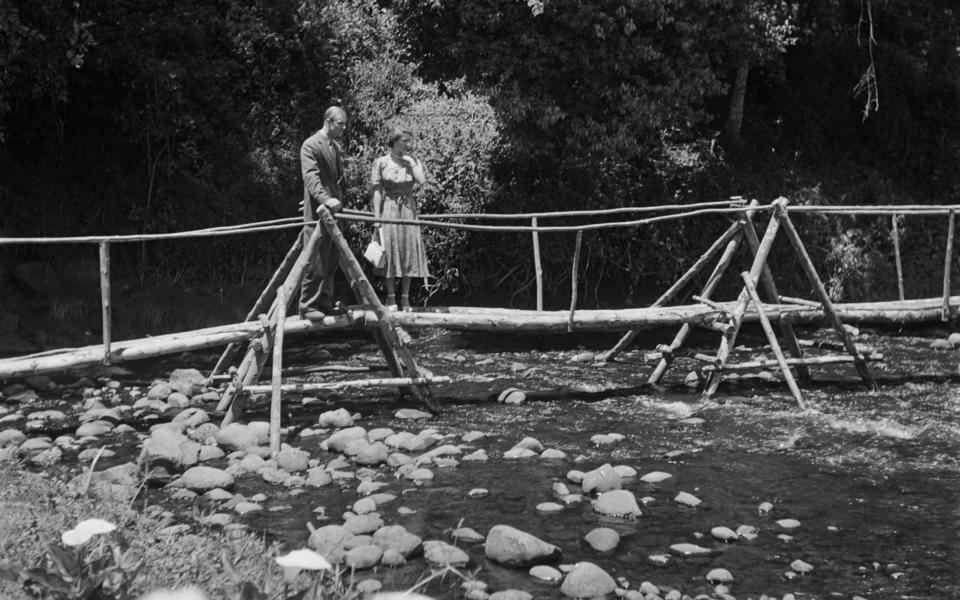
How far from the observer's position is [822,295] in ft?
42.7

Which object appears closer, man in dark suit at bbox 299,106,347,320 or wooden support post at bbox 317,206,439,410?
wooden support post at bbox 317,206,439,410

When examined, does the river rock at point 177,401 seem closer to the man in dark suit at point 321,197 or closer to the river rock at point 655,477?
the man in dark suit at point 321,197

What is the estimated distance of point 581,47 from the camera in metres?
17.1

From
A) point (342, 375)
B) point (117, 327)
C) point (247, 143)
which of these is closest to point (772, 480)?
point (342, 375)

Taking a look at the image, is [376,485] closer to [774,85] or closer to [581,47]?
[581,47]

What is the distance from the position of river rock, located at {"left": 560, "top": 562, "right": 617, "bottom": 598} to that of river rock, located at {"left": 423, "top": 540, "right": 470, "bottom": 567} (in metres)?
0.73

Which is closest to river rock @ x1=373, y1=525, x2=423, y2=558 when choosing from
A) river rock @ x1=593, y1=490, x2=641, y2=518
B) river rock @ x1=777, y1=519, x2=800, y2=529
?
river rock @ x1=593, y1=490, x2=641, y2=518

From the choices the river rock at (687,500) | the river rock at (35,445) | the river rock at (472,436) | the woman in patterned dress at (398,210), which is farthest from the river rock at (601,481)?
the river rock at (35,445)

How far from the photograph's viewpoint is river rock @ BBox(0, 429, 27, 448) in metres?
10.5

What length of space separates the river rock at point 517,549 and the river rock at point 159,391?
5.91 meters

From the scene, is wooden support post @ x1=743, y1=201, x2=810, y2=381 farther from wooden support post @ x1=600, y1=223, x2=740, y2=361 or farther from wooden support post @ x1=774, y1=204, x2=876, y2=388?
wooden support post @ x1=774, y1=204, x2=876, y2=388

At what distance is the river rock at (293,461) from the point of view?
9.86 metres

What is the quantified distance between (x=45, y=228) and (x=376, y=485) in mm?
10727

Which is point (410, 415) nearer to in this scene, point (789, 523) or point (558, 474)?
point (558, 474)
